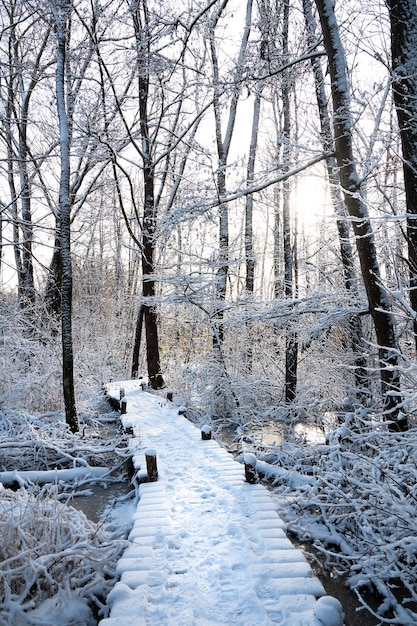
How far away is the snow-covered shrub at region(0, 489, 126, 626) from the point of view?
10.4 feet

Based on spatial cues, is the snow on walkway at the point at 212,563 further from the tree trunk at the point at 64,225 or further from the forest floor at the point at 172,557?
the tree trunk at the point at 64,225

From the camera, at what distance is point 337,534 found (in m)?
4.74

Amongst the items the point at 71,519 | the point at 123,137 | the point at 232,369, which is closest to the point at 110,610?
the point at 71,519

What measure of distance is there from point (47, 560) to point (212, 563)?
1500 millimetres

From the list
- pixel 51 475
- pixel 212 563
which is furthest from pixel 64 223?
pixel 212 563

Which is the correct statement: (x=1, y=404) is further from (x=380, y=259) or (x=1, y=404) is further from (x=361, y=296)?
(x=380, y=259)

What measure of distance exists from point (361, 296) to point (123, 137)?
453 inches

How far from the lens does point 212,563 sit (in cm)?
386

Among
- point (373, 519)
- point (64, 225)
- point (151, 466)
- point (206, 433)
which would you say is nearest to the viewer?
point (373, 519)

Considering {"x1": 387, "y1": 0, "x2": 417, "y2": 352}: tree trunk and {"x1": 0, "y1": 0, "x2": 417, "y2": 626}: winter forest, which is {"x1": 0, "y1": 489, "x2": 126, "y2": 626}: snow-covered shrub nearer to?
{"x1": 0, "y1": 0, "x2": 417, "y2": 626}: winter forest

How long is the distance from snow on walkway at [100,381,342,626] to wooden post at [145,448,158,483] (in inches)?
3.9

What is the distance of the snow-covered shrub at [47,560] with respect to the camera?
3159mm

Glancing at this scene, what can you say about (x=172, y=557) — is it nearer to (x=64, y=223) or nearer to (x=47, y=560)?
(x=47, y=560)

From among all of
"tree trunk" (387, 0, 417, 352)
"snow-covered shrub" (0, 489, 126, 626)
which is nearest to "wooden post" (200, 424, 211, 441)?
"snow-covered shrub" (0, 489, 126, 626)
